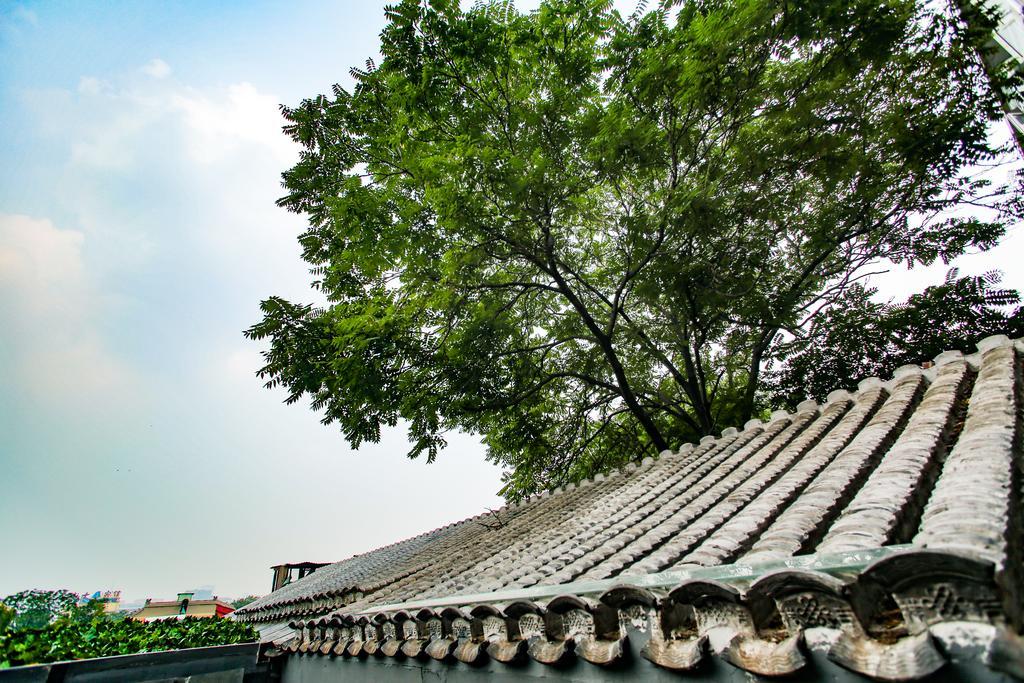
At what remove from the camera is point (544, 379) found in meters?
10.3

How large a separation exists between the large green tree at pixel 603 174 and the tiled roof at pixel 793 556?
386 centimetres

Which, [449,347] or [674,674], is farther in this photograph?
[449,347]

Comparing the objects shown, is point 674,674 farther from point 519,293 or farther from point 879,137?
point 879,137

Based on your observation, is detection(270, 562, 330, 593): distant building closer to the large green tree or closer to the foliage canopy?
the large green tree

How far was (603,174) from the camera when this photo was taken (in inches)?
316

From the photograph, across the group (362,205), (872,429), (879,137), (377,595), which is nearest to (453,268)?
(362,205)

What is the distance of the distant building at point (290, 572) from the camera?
1723 centimetres

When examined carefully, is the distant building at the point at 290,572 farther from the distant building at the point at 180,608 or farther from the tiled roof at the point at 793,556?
the tiled roof at the point at 793,556

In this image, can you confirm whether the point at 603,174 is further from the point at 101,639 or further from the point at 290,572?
the point at 290,572

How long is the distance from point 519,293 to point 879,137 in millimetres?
6575

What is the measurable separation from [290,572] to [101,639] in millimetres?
13732

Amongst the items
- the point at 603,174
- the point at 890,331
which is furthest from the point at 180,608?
the point at 890,331

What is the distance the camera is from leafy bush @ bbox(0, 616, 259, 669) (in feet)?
14.9

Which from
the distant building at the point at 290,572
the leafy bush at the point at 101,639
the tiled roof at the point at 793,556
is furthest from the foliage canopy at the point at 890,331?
the distant building at the point at 290,572
